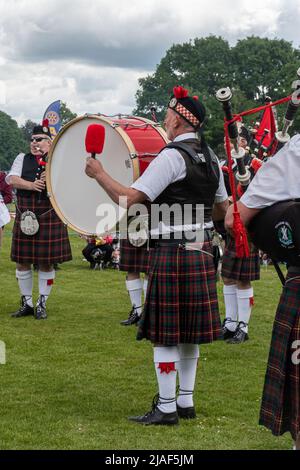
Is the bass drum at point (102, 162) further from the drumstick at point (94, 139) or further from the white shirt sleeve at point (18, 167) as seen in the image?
the white shirt sleeve at point (18, 167)

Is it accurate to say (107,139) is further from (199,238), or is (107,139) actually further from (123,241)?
(123,241)

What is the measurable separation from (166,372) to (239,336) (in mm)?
2200

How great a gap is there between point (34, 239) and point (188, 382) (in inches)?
120

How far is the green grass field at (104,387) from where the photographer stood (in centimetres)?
361

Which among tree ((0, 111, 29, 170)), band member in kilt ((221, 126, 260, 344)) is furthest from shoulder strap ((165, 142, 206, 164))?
tree ((0, 111, 29, 170))

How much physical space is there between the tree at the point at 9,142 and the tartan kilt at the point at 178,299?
53.5 m

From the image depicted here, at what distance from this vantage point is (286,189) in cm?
269

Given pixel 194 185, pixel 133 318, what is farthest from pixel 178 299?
pixel 133 318

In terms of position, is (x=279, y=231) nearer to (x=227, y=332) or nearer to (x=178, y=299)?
(x=178, y=299)

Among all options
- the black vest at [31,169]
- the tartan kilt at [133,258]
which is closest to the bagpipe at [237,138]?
the tartan kilt at [133,258]

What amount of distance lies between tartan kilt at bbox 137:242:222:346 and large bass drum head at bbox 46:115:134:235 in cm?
37

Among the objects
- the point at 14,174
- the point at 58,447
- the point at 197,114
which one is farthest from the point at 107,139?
the point at 14,174

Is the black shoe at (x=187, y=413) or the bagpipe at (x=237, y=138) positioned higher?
the bagpipe at (x=237, y=138)

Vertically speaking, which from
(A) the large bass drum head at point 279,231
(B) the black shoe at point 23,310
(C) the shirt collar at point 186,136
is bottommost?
(B) the black shoe at point 23,310
